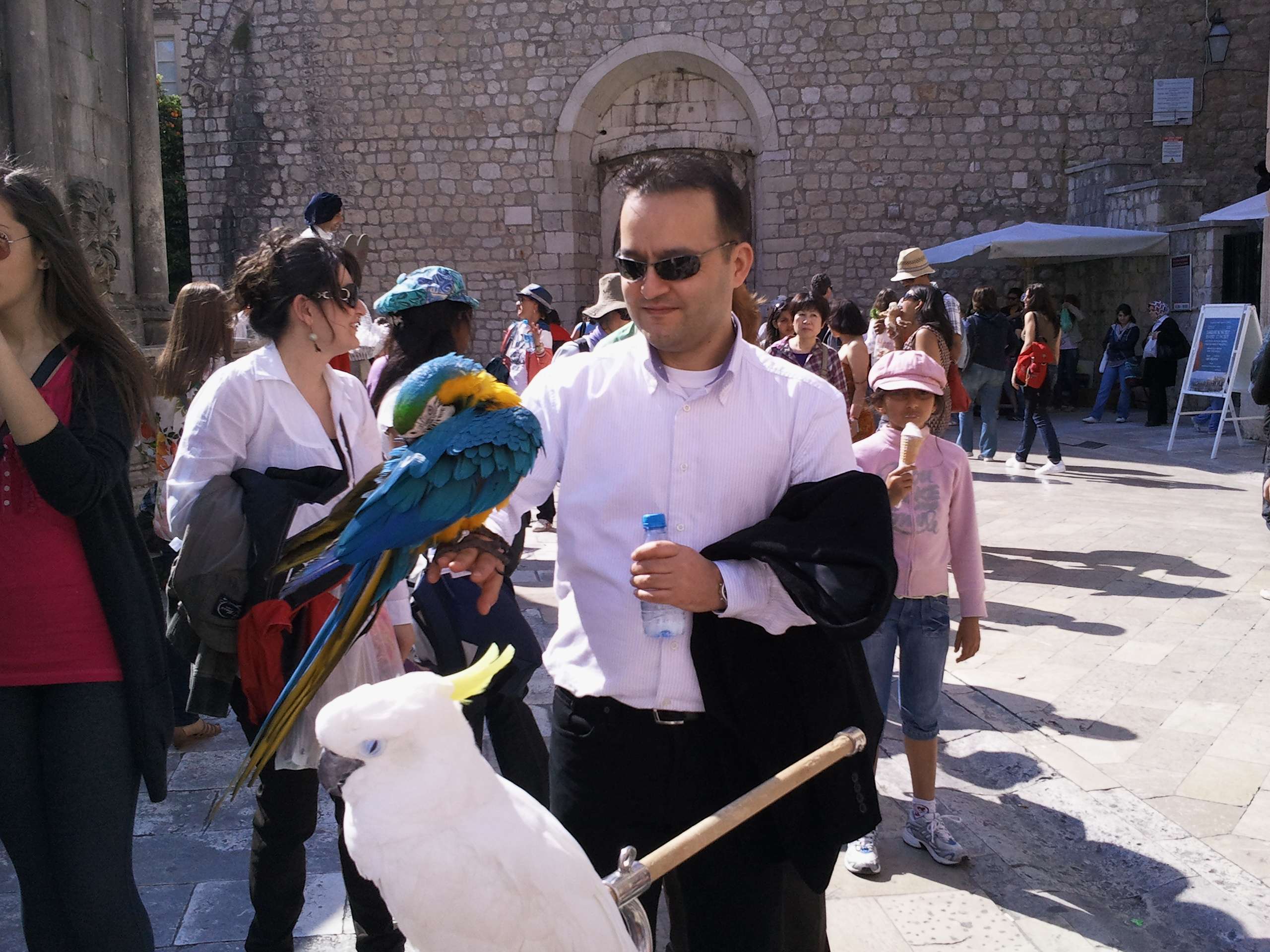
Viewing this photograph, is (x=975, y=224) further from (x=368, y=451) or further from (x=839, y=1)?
(x=368, y=451)

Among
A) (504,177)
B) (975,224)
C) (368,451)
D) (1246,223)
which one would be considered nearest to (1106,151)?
(975,224)

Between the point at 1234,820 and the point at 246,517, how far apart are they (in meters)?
3.28

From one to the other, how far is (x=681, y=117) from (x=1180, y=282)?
8.01 m

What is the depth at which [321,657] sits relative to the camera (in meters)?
1.73

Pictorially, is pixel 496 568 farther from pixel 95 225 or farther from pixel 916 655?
pixel 95 225

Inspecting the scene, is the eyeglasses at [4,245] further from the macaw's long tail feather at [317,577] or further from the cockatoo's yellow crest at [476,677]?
the cockatoo's yellow crest at [476,677]

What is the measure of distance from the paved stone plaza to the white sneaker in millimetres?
34

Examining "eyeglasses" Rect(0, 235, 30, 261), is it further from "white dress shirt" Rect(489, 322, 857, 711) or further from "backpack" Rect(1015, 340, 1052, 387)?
"backpack" Rect(1015, 340, 1052, 387)

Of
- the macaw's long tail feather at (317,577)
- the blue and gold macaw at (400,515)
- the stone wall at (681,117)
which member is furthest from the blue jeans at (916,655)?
the stone wall at (681,117)

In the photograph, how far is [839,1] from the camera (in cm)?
1592

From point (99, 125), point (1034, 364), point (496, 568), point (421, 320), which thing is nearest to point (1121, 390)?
point (1034, 364)

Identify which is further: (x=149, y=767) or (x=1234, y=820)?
(x=1234, y=820)

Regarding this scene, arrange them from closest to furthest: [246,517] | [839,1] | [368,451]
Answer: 1. [246,517]
2. [368,451]
3. [839,1]

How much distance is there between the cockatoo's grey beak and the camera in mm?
1381
